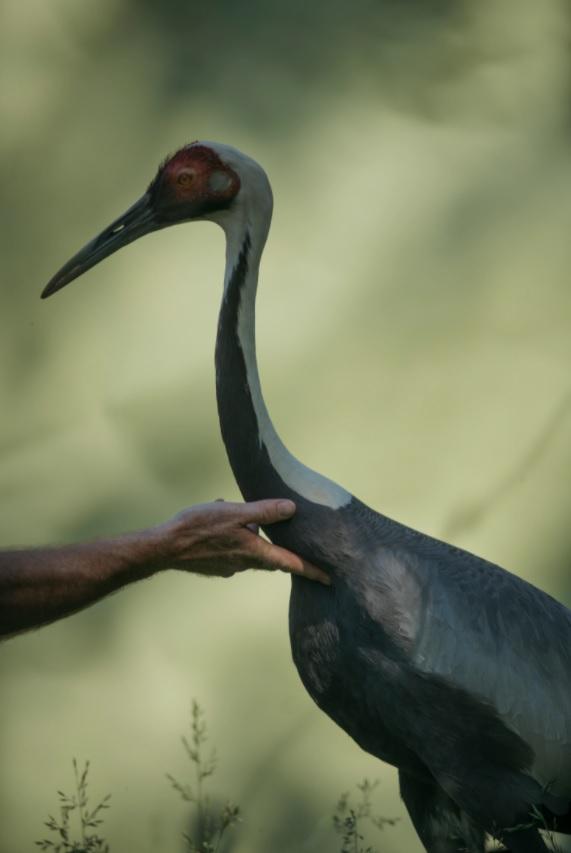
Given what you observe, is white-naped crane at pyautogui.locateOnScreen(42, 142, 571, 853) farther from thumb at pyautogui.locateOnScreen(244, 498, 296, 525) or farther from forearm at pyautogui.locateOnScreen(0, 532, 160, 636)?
forearm at pyautogui.locateOnScreen(0, 532, 160, 636)

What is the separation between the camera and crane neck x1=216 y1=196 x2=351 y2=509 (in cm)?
236

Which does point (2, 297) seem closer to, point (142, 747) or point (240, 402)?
point (142, 747)

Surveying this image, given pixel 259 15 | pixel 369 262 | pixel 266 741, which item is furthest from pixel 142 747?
pixel 259 15

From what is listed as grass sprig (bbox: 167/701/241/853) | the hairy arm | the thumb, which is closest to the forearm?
the hairy arm

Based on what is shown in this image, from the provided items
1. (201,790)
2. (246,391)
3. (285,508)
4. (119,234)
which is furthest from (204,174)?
(201,790)

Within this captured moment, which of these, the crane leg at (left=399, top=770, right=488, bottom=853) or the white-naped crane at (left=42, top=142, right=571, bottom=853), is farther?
the crane leg at (left=399, top=770, right=488, bottom=853)

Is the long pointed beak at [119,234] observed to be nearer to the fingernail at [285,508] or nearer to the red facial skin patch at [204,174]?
the red facial skin patch at [204,174]

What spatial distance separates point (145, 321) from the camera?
354 cm

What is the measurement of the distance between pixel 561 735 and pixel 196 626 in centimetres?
117

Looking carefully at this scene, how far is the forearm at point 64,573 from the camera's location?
2.29 metres

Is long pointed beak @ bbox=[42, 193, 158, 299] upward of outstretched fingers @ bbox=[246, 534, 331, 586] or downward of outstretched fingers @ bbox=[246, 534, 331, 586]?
upward

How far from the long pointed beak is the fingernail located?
0.54 m

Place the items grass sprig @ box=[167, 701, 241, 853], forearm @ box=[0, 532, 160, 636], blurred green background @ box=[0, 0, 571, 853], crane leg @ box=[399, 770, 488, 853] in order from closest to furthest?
1. forearm @ box=[0, 532, 160, 636]
2. crane leg @ box=[399, 770, 488, 853]
3. grass sprig @ box=[167, 701, 241, 853]
4. blurred green background @ box=[0, 0, 571, 853]

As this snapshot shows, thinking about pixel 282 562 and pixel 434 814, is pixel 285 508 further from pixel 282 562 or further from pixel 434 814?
pixel 434 814
